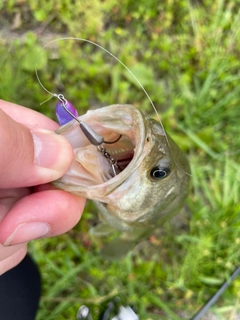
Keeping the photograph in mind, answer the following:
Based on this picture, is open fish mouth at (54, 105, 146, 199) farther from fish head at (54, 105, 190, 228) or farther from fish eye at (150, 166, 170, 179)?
fish eye at (150, 166, 170, 179)

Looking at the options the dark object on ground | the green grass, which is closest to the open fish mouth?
the dark object on ground

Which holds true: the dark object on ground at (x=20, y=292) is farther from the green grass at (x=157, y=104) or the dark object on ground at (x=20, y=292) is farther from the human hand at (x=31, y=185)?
the human hand at (x=31, y=185)

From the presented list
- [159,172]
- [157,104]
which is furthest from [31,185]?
[157,104]

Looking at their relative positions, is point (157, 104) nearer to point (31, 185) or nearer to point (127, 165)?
point (127, 165)

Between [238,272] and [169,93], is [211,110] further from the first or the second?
[238,272]

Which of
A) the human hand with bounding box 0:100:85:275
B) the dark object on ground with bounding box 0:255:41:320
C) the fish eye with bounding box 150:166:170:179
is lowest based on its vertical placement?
the dark object on ground with bounding box 0:255:41:320

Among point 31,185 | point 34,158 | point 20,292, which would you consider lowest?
point 20,292
